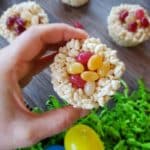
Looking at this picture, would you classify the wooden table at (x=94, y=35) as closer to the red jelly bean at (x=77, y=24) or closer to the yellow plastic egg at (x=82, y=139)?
the red jelly bean at (x=77, y=24)

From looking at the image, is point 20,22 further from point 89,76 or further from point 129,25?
point 89,76

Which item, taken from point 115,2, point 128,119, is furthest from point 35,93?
point 115,2

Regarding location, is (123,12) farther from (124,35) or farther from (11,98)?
(11,98)

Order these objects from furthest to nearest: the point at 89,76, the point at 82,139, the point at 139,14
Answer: the point at 139,14, the point at 82,139, the point at 89,76

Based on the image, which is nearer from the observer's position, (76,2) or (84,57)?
(84,57)

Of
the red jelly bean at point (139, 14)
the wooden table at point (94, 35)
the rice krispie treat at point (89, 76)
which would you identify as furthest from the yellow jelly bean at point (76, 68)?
the red jelly bean at point (139, 14)

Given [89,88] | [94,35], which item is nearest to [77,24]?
[94,35]
